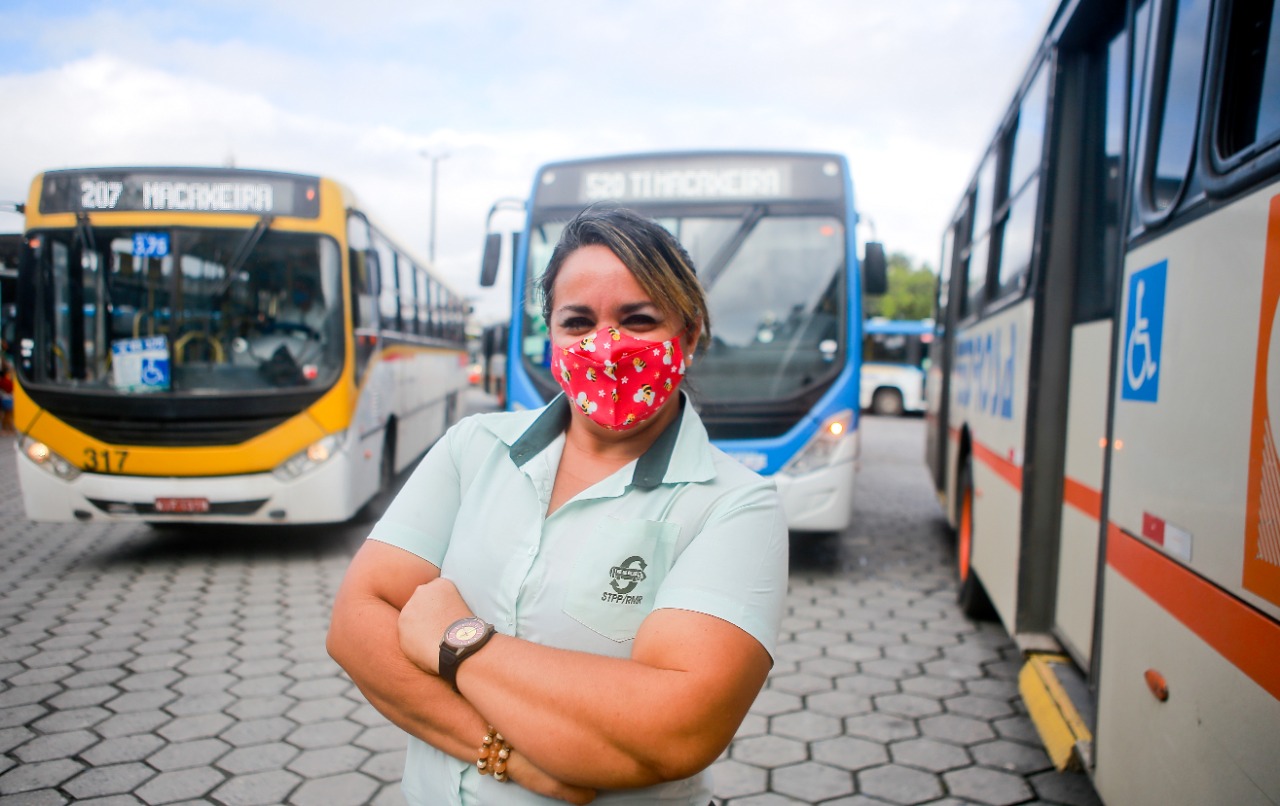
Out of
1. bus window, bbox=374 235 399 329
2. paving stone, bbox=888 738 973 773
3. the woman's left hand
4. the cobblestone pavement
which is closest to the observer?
the woman's left hand

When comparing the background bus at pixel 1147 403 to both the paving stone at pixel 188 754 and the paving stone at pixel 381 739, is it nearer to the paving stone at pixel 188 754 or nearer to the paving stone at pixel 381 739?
the paving stone at pixel 381 739

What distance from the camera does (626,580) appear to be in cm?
153

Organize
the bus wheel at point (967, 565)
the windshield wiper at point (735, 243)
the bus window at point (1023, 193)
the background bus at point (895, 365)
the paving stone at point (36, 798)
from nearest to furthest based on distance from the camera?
the paving stone at point (36, 798)
the bus window at point (1023, 193)
the bus wheel at point (967, 565)
the windshield wiper at point (735, 243)
the background bus at point (895, 365)

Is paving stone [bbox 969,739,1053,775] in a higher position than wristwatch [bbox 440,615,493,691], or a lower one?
Answer: lower

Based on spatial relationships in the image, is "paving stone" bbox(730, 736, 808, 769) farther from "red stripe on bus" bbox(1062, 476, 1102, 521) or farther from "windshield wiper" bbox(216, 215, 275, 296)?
"windshield wiper" bbox(216, 215, 275, 296)

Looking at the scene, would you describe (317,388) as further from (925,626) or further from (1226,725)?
(1226,725)

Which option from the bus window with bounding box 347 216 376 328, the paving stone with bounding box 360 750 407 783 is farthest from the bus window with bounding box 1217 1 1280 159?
the bus window with bounding box 347 216 376 328

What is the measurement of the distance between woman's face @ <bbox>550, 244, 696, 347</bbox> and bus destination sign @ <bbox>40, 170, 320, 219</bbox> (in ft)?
19.3

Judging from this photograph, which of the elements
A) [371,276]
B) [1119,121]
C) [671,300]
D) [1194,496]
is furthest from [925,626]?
[371,276]

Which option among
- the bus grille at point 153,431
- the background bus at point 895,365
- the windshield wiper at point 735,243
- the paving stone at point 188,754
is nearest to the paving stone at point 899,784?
the paving stone at point 188,754

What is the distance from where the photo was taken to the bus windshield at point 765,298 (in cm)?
650

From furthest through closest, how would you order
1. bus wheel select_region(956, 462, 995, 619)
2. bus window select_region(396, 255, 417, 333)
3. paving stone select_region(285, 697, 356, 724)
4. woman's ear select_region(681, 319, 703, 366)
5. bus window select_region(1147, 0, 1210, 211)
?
bus window select_region(396, 255, 417, 333) < bus wheel select_region(956, 462, 995, 619) < paving stone select_region(285, 697, 356, 724) < bus window select_region(1147, 0, 1210, 211) < woman's ear select_region(681, 319, 703, 366)

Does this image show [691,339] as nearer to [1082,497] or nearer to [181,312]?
[1082,497]

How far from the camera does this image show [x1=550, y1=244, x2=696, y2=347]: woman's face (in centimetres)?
165
